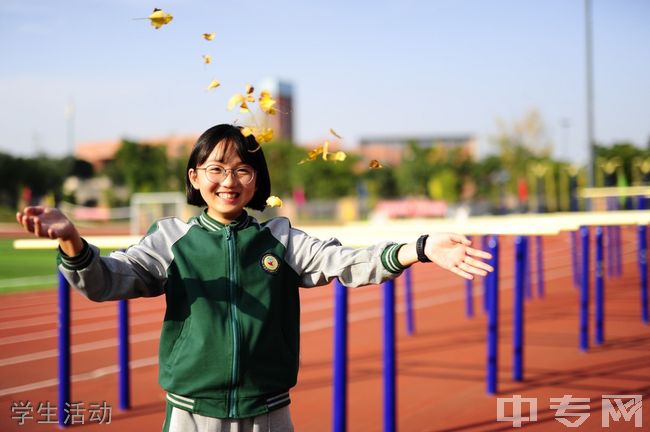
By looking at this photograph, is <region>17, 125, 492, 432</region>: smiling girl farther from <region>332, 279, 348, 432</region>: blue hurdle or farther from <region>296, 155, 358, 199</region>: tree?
<region>296, 155, 358, 199</region>: tree

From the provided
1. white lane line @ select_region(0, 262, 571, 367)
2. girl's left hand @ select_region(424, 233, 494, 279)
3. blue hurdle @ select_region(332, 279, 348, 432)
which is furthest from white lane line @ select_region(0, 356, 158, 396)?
girl's left hand @ select_region(424, 233, 494, 279)

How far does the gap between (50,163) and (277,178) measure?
15851mm

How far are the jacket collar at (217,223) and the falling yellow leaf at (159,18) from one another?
21.6 inches

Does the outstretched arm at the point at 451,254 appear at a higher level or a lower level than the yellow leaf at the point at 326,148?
lower

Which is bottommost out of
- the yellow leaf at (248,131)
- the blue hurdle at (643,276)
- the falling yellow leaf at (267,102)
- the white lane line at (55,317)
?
the white lane line at (55,317)

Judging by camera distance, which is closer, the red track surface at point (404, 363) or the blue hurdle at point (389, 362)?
the blue hurdle at point (389, 362)

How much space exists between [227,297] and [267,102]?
54 cm

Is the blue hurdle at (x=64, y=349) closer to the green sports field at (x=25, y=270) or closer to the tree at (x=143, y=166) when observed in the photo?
the green sports field at (x=25, y=270)

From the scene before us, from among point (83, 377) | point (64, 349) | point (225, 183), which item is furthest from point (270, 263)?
point (83, 377)

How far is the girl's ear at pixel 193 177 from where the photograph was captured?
2.24 metres

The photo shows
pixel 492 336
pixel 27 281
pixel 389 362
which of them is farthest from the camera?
pixel 27 281

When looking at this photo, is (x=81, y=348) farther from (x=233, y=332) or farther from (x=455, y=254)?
(x=455, y=254)

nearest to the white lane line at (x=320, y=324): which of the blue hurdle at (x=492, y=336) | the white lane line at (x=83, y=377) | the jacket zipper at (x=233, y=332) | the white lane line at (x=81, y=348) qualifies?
the white lane line at (x=83, y=377)

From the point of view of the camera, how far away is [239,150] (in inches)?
85.2
